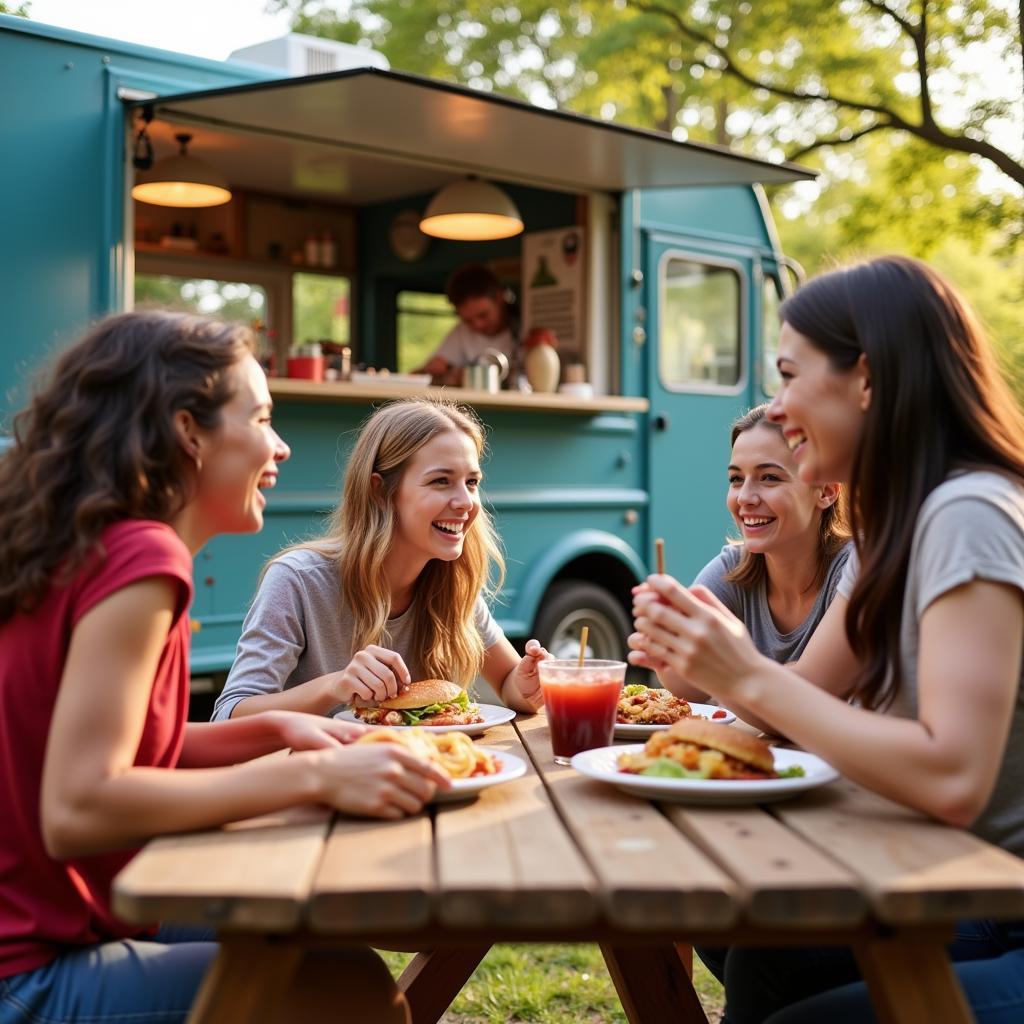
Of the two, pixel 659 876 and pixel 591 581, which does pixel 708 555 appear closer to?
pixel 591 581

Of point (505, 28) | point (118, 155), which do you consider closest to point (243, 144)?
point (118, 155)

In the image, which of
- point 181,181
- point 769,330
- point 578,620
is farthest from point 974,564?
point 769,330

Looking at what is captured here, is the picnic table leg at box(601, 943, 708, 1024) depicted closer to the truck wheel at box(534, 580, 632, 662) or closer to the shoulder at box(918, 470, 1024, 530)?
the shoulder at box(918, 470, 1024, 530)

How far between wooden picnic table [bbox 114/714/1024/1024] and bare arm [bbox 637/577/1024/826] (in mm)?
56

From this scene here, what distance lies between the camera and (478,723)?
2.19m

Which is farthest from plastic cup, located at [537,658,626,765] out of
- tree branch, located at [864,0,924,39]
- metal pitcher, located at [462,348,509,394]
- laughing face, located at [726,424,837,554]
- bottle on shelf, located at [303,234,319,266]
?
tree branch, located at [864,0,924,39]

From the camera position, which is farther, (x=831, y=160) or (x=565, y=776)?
(x=831, y=160)

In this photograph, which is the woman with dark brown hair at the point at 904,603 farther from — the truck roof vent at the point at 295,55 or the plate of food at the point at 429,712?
the truck roof vent at the point at 295,55

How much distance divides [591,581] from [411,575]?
12.1 feet

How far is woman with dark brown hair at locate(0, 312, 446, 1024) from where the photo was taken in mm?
1492

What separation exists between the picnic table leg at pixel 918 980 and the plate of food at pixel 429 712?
902 millimetres

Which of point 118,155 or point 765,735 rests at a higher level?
point 118,155

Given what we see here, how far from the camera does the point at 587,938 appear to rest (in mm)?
1409

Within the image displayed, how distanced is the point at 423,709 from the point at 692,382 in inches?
186
